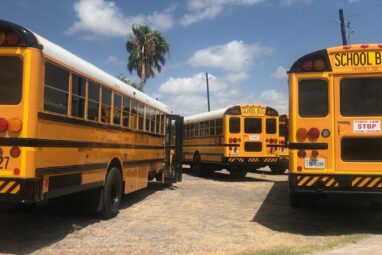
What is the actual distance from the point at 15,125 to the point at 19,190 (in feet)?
2.44

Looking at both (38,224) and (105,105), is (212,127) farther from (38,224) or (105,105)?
(38,224)

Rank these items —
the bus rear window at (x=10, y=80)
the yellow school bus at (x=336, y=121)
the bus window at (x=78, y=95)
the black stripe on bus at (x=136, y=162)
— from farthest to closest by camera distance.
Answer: the black stripe on bus at (x=136, y=162)
the yellow school bus at (x=336, y=121)
the bus window at (x=78, y=95)
the bus rear window at (x=10, y=80)

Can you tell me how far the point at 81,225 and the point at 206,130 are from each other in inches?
432

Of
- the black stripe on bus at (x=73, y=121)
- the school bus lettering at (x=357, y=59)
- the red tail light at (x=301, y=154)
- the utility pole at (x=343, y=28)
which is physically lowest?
the red tail light at (x=301, y=154)

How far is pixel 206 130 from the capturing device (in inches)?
733

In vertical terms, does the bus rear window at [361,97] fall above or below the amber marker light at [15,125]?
above

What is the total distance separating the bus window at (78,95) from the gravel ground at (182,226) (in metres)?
1.75

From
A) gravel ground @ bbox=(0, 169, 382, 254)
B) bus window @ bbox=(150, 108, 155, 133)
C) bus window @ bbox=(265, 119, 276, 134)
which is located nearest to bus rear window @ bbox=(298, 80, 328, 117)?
gravel ground @ bbox=(0, 169, 382, 254)

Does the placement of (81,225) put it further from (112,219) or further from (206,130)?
(206,130)

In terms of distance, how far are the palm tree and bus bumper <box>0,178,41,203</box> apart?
30243 mm

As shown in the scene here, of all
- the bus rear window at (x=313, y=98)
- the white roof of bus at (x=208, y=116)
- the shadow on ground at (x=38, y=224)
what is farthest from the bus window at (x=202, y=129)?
the bus rear window at (x=313, y=98)

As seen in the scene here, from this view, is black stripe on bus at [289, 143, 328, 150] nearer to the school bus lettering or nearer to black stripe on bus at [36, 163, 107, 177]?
the school bus lettering

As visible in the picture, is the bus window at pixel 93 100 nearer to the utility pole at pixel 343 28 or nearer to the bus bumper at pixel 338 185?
the bus bumper at pixel 338 185

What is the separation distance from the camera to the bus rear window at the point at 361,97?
7391 mm
